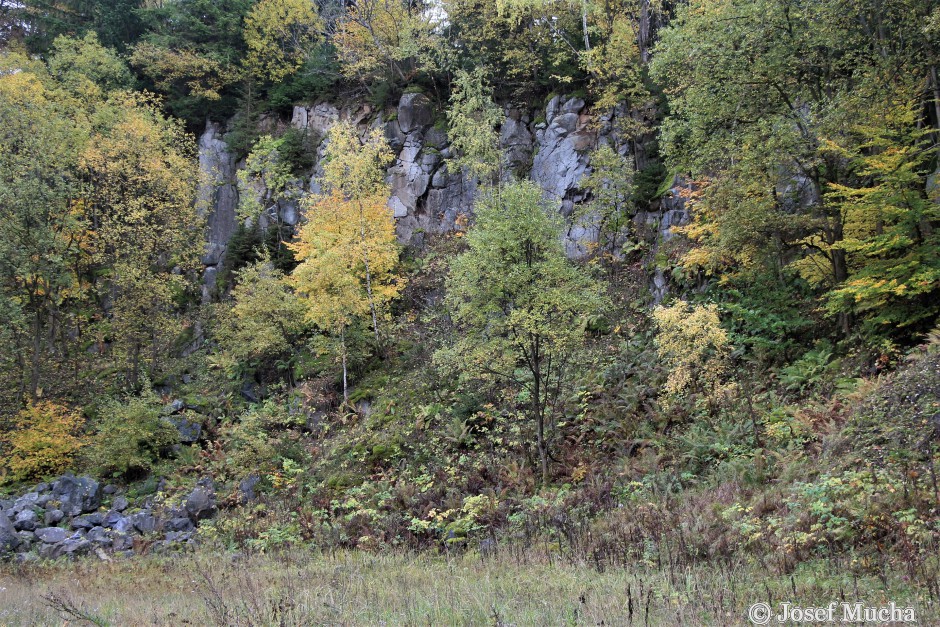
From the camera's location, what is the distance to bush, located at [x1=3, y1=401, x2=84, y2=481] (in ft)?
59.4

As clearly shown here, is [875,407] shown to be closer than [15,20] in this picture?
Yes

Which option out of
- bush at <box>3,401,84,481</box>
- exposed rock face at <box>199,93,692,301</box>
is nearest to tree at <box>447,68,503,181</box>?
exposed rock face at <box>199,93,692,301</box>

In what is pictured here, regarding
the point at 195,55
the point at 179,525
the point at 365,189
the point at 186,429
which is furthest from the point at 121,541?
the point at 195,55

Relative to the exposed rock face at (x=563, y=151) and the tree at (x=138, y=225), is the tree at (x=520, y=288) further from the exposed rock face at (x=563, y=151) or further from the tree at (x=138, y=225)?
the tree at (x=138, y=225)

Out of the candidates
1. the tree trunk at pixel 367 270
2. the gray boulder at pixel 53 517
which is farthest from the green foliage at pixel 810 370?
the gray boulder at pixel 53 517

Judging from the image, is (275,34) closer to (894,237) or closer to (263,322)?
(263,322)

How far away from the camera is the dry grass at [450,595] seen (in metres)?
5.11

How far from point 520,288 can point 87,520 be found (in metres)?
14.1

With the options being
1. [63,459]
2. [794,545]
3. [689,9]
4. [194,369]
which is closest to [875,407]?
[794,545]

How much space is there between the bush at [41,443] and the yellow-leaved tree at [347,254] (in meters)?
9.10

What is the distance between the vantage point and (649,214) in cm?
2155

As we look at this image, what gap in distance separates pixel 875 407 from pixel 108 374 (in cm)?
2713

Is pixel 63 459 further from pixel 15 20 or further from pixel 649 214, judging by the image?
pixel 15 20

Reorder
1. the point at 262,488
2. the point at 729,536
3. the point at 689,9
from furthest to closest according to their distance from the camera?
the point at 262,488, the point at 689,9, the point at 729,536
